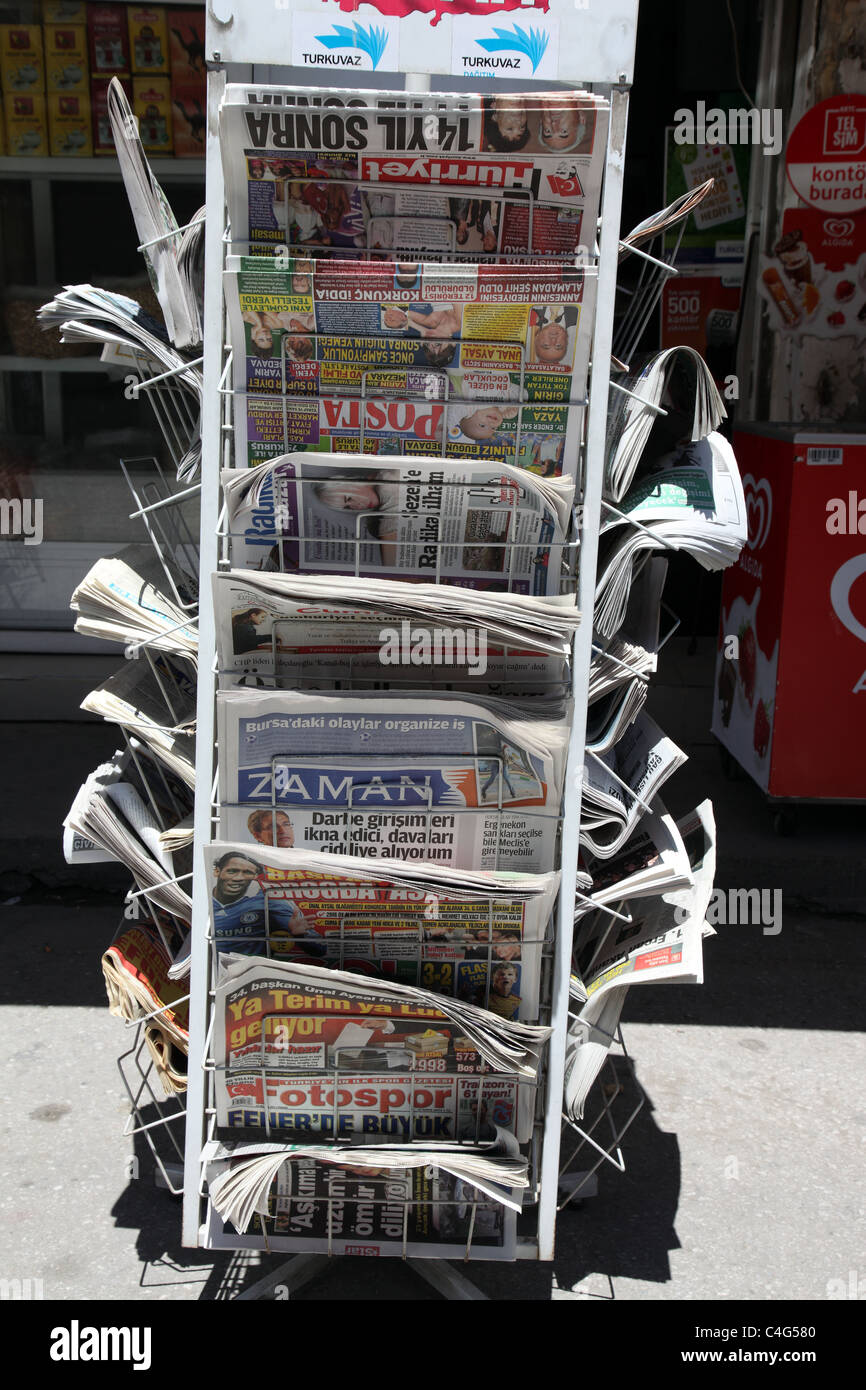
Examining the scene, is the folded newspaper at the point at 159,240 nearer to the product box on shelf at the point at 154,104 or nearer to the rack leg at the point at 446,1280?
the rack leg at the point at 446,1280

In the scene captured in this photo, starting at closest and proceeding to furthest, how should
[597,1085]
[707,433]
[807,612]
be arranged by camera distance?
[707,433] < [597,1085] < [807,612]

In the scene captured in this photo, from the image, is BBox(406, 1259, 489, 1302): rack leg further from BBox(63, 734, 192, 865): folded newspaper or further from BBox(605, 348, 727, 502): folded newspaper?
BBox(605, 348, 727, 502): folded newspaper

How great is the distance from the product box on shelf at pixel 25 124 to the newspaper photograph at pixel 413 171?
13.0 feet

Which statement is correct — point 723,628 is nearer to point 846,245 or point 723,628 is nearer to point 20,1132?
point 846,245

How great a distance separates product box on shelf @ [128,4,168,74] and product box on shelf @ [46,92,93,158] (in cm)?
28

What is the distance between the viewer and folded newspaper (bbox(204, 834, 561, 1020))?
1.92m

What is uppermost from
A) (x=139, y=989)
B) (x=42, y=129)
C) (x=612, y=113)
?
(x=42, y=129)

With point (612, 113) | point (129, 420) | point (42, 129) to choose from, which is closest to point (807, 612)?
point (612, 113)

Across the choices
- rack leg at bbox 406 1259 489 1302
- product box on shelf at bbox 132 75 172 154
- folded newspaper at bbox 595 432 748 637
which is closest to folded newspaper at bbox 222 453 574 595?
folded newspaper at bbox 595 432 748 637

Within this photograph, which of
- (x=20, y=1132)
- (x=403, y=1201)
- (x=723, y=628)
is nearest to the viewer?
(x=403, y=1201)

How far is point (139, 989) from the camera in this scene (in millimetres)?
2363

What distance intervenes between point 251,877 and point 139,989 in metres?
0.57

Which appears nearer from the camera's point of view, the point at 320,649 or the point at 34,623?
the point at 320,649

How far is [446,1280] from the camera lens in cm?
229
